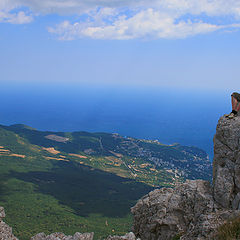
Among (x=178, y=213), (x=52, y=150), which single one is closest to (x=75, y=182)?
(x=52, y=150)

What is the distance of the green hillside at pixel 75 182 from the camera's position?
78688 mm

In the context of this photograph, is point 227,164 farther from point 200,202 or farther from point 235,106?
point 235,106

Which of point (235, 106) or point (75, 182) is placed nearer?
point (235, 106)

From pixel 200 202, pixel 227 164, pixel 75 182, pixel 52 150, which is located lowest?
pixel 75 182

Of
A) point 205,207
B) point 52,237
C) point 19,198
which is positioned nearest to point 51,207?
point 19,198

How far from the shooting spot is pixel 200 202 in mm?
15938

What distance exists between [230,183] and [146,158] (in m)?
178

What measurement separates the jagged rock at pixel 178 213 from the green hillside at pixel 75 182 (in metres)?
51.5

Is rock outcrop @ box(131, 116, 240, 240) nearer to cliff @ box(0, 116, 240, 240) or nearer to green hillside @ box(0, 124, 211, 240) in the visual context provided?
cliff @ box(0, 116, 240, 240)

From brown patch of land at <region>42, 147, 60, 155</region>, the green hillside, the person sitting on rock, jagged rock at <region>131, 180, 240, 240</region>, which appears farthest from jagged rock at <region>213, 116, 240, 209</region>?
brown patch of land at <region>42, 147, 60, 155</region>

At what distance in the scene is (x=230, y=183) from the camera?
15.2 meters

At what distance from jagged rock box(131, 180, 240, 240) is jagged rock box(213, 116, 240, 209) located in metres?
0.82

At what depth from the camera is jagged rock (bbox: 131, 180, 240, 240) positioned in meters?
14.3

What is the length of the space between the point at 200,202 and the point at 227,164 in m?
3.19
